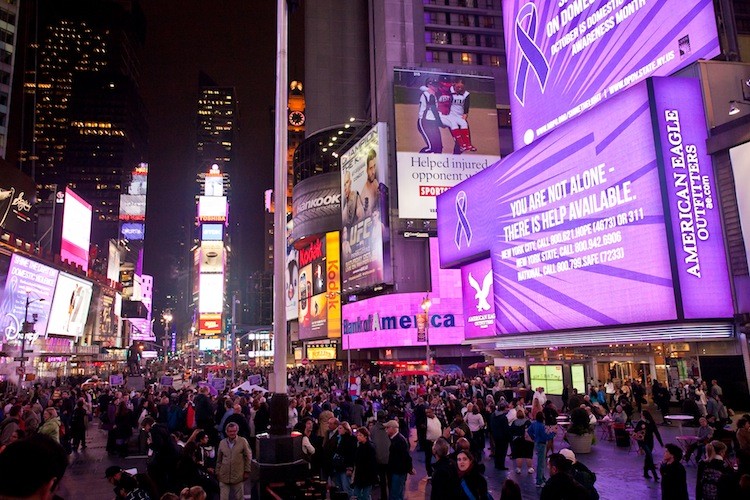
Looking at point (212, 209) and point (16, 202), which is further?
point (212, 209)

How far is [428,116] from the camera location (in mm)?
68062

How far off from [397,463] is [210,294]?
13394 centimetres

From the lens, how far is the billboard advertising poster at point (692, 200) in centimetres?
2272

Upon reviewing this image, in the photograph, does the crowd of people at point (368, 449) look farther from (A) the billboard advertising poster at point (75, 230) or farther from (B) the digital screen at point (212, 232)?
(B) the digital screen at point (212, 232)

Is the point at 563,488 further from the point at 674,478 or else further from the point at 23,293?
the point at 23,293

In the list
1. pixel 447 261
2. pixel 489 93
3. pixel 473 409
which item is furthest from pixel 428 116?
pixel 473 409

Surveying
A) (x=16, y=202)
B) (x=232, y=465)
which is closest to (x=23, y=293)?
(x=16, y=202)

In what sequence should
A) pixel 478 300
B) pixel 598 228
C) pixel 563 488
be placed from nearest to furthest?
pixel 563 488 < pixel 598 228 < pixel 478 300

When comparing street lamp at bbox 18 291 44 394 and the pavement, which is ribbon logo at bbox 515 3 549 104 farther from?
street lamp at bbox 18 291 44 394

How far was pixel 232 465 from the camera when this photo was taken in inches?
399

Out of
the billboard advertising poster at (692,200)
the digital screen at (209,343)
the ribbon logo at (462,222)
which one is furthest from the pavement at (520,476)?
the digital screen at (209,343)

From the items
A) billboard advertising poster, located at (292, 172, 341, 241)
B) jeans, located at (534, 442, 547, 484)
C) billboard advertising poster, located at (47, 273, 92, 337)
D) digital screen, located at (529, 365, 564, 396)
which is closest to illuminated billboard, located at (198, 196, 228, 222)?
billboard advertising poster, located at (292, 172, 341, 241)

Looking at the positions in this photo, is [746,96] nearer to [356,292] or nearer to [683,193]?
[683,193]

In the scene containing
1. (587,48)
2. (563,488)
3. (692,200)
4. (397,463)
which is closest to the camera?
(563,488)
